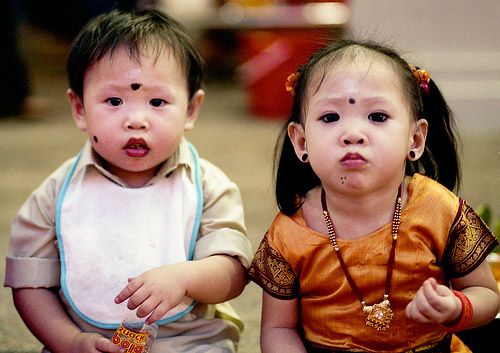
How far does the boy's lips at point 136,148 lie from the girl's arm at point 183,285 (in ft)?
0.90

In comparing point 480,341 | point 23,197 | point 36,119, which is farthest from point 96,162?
point 36,119

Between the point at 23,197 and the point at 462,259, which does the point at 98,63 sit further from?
the point at 23,197

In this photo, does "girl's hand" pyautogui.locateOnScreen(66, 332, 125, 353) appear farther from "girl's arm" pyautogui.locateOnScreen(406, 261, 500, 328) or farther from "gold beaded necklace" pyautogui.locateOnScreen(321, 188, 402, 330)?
"girl's arm" pyautogui.locateOnScreen(406, 261, 500, 328)

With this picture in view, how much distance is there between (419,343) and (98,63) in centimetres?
94

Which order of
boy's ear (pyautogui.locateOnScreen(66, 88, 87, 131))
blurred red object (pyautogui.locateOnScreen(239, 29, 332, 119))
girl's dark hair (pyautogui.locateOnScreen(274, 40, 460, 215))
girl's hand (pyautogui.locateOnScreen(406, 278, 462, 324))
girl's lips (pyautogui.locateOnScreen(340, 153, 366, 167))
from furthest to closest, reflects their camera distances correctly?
blurred red object (pyautogui.locateOnScreen(239, 29, 332, 119)) → boy's ear (pyautogui.locateOnScreen(66, 88, 87, 131)) → girl's dark hair (pyautogui.locateOnScreen(274, 40, 460, 215)) → girl's lips (pyautogui.locateOnScreen(340, 153, 366, 167)) → girl's hand (pyautogui.locateOnScreen(406, 278, 462, 324))

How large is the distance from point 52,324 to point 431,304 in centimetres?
85

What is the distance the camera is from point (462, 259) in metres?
1.33

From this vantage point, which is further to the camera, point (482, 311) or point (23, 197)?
point (23, 197)

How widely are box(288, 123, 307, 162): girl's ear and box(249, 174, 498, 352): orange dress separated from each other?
0.51ft

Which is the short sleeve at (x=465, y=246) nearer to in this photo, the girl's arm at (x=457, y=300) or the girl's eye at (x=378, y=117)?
the girl's arm at (x=457, y=300)

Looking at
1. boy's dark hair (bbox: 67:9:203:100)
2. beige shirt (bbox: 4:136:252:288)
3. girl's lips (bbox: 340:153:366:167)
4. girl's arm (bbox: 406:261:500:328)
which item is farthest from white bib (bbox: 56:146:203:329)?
girl's arm (bbox: 406:261:500:328)

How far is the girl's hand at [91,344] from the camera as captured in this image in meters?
1.36

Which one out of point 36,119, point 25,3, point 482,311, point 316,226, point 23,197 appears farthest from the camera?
point 25,3

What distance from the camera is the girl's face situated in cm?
127
